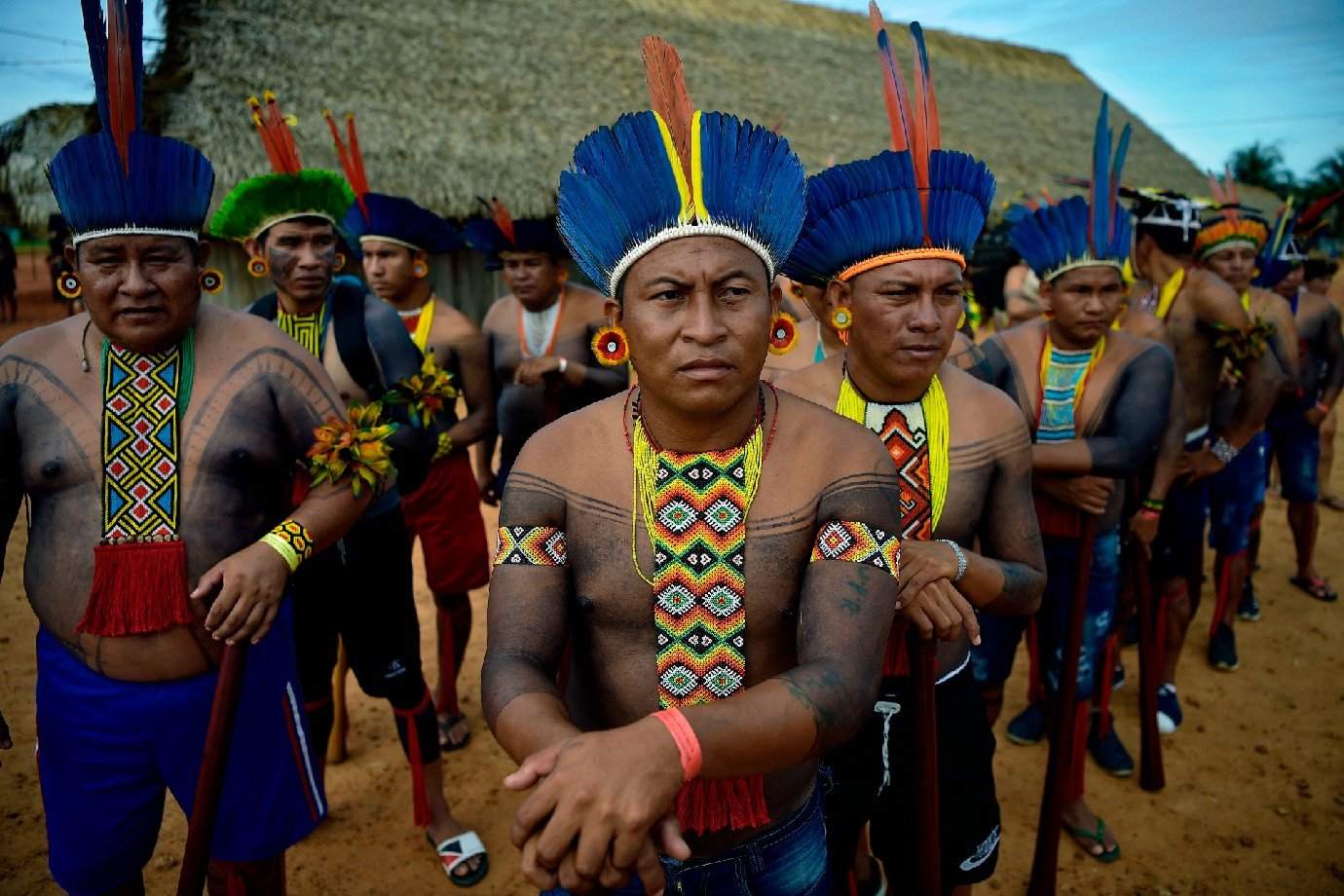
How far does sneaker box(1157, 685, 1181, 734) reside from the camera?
183 inches

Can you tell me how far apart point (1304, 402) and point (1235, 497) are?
162 cm

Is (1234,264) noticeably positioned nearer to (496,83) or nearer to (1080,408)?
(1080,408)

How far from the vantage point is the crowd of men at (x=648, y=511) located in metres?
1.66

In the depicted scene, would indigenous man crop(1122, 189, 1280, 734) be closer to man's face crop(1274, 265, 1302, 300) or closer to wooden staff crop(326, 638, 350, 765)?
man's face crop(1274, 265, 1302, 300)

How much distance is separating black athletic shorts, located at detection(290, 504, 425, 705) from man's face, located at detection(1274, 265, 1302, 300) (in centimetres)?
723

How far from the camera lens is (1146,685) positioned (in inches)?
155

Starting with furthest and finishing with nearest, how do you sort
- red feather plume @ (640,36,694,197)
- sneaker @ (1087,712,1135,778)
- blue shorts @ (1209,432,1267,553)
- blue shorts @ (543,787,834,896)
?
blue shorts @ (1209,432,1267,553) < sneaker @ (1087,712,1135,778) < blue shorts @ (543,787,834,896) < red feather plume @ (640,36,694,197)

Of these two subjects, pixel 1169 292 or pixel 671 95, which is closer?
pixel 671 95

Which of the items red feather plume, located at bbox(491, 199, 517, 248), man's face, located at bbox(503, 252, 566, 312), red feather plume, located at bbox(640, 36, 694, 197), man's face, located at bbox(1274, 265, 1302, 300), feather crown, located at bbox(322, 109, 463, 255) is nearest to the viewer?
red feather plume, located at bbox(640, 36, 694, 197)

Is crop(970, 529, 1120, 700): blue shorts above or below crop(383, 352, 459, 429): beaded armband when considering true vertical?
below

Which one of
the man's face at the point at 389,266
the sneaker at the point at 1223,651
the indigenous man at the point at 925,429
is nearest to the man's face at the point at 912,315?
the indigenous man at the point at 925,429

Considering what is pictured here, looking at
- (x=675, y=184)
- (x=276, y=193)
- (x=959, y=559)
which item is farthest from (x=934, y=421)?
(x=276, y=193)

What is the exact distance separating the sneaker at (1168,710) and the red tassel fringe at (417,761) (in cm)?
397

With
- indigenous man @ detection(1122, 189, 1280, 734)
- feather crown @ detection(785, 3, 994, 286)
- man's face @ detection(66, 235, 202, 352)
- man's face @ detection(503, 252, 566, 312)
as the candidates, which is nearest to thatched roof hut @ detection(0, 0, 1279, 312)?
man's face @ detection(503, 252, 566, 312)
